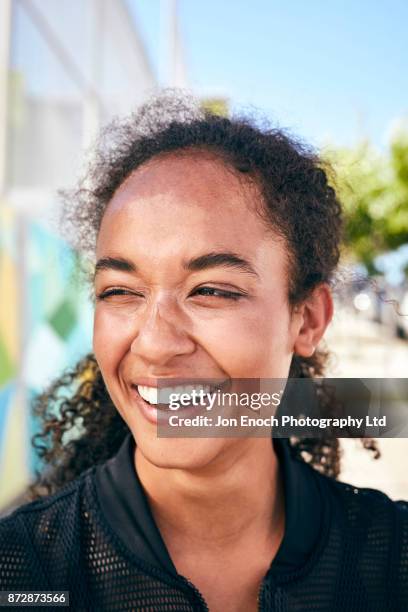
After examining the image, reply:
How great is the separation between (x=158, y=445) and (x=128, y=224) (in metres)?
0.48

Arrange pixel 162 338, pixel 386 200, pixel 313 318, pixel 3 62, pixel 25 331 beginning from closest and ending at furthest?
pixel 162 338 → pixel 313 318 → pixel 3 62 → pixel 25 331 → pixel 386 200

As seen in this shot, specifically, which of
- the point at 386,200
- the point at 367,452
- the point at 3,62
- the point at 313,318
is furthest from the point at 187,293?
the point at 386,200

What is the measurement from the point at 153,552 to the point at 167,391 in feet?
1.12

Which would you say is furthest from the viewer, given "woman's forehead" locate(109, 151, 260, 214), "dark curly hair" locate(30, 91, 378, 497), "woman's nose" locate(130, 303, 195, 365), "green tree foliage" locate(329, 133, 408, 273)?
"green tree foliage" locate(329, 133, 408, 273)

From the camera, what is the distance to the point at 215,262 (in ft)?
4.37

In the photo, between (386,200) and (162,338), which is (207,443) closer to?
(162,338)

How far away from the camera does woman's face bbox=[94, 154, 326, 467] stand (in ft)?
4.27

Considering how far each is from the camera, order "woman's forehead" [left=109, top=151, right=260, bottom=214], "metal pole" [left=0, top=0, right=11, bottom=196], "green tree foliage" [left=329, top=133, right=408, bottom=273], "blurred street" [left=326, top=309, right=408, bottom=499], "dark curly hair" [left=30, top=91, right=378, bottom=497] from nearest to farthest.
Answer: "woman's forehead" [left=109, top=151, right=260, bottom=214]
"dark curly hair" [left=30, top=91, right=378, bottom=497]
"blurred street" [left=326, top=309, right=408, bottom=499]
"metal pole" [left=0, top=0, right=11, bottom=196]
"green tree foliage" [left=329, top=133, right=408, bottom=273]

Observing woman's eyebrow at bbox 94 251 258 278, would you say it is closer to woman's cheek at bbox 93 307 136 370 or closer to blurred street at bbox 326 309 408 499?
woman's cheek at bbox 93 307 136 370

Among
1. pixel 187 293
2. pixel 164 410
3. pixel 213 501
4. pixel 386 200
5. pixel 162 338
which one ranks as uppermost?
pixel 386 200

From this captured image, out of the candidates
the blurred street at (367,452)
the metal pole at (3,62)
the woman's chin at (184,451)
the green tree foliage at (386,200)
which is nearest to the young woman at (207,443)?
the woman's chin at (184,451)

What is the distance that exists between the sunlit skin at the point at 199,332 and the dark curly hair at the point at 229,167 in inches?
2.8

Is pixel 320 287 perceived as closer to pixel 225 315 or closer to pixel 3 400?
pixel 225 315

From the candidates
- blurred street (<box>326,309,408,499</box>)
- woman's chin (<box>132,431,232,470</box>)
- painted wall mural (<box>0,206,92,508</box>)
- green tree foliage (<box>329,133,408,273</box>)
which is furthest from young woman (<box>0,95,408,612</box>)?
green tree foliage (<box>329,133,408,273</box>)
